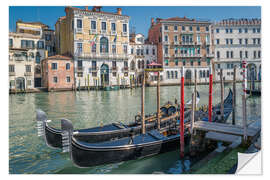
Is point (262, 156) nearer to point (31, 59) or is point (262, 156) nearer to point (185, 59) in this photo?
point (31, 59)

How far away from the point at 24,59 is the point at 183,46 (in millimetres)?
12185

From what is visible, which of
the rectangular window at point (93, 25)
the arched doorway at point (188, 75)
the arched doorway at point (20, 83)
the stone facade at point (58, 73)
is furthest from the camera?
the arched doorway at point (188, 75)

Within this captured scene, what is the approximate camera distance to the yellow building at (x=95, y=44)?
→ 15039 millimetres

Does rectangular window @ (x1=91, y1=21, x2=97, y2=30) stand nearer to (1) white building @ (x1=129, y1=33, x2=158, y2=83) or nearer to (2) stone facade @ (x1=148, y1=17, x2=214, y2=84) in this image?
(1) white building @ (x1=129, y1=33, x2=158, y2=83)

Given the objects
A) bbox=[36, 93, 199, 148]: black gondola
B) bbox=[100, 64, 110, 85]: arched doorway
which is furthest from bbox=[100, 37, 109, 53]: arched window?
bbox=[36, 93, 199, 148]: black gondola

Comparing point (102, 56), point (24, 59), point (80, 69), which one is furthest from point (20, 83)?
point (102, 56)

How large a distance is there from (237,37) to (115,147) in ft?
56.5

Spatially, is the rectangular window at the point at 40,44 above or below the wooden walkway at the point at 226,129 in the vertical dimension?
above

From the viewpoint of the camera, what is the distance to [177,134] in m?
3.92

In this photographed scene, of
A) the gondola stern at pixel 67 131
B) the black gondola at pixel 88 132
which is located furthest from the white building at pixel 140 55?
the gondola stern at pixel 67 131

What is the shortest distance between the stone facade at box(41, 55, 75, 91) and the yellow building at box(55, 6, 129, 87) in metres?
0.46

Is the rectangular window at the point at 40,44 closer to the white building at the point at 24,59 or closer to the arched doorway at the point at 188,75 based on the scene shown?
the white building at the point at 24,59

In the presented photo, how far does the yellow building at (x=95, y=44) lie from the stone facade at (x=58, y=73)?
461 millimetres

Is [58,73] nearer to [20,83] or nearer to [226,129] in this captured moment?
[20,83]
